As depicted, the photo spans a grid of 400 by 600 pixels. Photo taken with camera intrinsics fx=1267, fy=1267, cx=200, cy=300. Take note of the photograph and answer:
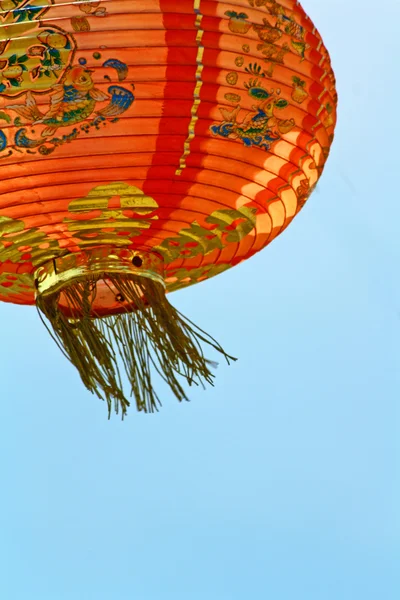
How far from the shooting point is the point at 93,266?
1.85 meters

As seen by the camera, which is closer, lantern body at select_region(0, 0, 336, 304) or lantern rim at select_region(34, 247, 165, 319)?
lantern body at select_region(0, 0, 336, 304)

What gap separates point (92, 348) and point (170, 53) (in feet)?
1.93

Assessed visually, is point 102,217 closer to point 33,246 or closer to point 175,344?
point 33,246

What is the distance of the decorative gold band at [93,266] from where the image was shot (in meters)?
1.84

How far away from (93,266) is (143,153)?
0.30m

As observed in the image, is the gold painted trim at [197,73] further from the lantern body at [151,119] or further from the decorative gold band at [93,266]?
the decorative gold band at [93,266]

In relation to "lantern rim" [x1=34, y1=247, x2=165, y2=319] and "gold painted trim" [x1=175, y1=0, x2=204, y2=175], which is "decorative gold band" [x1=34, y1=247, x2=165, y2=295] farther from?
"gold painted trim" [x1=175, y1=0, x2=204, y2=175]

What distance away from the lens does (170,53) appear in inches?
59.8

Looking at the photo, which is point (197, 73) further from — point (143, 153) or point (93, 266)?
point (93, 266)

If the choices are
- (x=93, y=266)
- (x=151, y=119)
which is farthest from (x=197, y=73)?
(x=93, y=266)

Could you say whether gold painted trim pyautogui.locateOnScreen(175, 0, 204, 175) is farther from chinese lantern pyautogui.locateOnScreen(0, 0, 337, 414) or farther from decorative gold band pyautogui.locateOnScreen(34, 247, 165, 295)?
decorative gold band pyautogui.locateOnScreen(34, 247, 165, 295)

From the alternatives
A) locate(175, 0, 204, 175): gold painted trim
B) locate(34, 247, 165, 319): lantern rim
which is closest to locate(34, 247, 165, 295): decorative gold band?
locate(34, 247, 165, 319): lantern rim

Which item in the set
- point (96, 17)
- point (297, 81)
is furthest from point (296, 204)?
point (96, 17)

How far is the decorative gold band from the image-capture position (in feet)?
6.05
